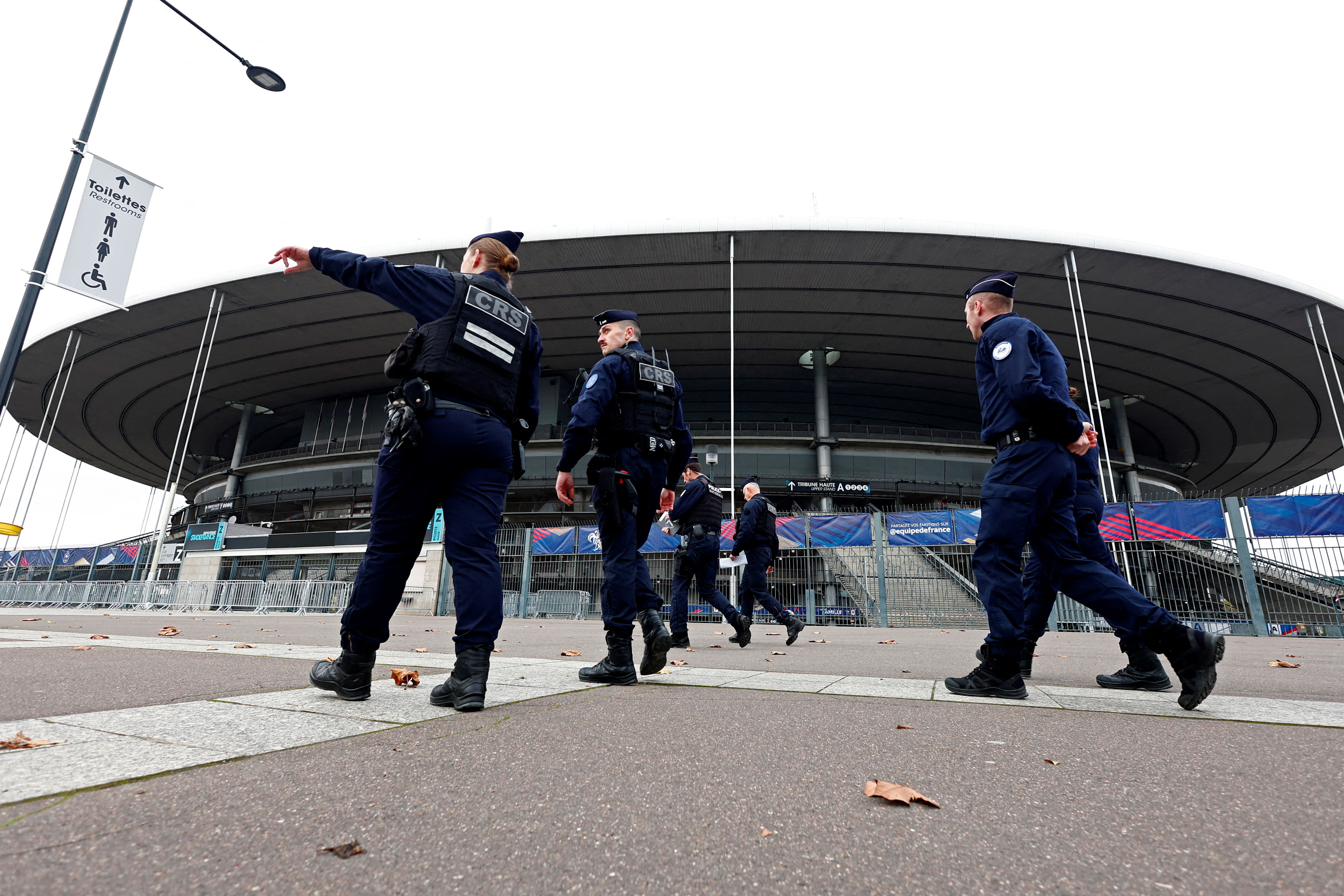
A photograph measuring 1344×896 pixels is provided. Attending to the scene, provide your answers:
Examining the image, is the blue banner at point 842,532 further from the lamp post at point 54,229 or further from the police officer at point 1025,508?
the lamp post at point 54,229

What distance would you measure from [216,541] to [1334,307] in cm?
4241

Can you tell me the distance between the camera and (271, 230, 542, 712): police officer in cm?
237

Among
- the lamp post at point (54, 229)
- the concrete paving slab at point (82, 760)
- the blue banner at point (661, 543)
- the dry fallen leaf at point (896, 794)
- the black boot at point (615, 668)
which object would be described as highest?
the lamp post at point (54, 229)

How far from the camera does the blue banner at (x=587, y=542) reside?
50.2ft

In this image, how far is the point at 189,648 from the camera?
4.32 m

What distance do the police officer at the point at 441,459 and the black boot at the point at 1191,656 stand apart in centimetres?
259

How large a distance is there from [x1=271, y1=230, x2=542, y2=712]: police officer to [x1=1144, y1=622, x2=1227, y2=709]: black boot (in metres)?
2.59

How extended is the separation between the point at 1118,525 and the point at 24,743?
592 inches

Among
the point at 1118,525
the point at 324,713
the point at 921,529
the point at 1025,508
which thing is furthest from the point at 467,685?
the point at 1118,525

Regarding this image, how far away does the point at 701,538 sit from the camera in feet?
20.9

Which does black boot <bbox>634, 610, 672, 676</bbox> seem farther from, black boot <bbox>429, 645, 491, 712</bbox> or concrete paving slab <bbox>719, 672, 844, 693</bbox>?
black boot <bbox>429, 645, 491, 712</bbox>

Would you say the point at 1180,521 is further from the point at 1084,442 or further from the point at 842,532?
the point at 1084,442

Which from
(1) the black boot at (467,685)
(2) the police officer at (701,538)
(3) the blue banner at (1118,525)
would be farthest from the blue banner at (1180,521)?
(1) the black boot at (467,685)

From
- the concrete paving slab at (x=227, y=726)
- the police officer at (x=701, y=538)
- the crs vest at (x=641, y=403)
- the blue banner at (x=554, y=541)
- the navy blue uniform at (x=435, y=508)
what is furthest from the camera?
the blue banner at (x=554, y=541)
